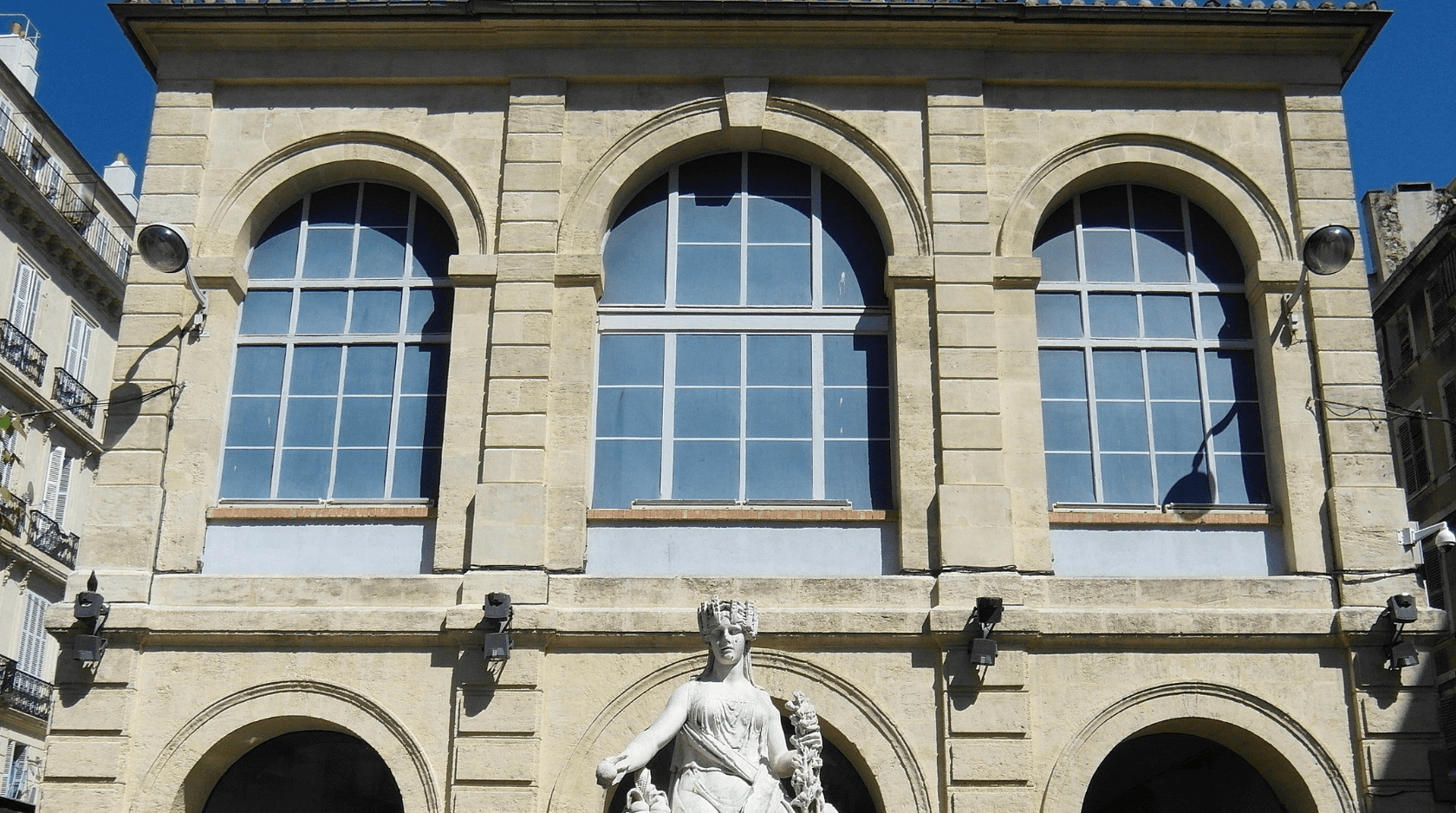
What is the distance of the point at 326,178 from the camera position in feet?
55.6

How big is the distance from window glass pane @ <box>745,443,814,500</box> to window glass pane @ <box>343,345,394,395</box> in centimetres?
393

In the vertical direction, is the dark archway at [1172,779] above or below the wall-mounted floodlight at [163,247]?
below

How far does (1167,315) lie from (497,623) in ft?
25.8

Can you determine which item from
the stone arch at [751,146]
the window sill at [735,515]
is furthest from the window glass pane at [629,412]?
the stone arch at [751,146]

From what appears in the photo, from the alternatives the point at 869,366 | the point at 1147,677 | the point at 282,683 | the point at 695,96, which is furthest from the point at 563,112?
the point at 1147,677

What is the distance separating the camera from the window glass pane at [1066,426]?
52.0 feet

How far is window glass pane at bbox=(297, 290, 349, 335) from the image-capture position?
53.9ft

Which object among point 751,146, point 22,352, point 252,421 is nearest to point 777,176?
point 751,146

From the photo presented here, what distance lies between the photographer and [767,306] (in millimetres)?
16297

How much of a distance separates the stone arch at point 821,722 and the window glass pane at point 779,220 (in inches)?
186

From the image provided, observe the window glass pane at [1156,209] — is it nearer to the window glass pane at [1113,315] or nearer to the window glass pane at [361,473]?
the window glass pane at [1113,315]

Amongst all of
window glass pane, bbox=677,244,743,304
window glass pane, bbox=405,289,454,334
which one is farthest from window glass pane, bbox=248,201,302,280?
window glass pane, bbox=677,244,743,304

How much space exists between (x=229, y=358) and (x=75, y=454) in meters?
16.1

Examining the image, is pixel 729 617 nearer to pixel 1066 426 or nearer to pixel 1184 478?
pixel 1066 426
